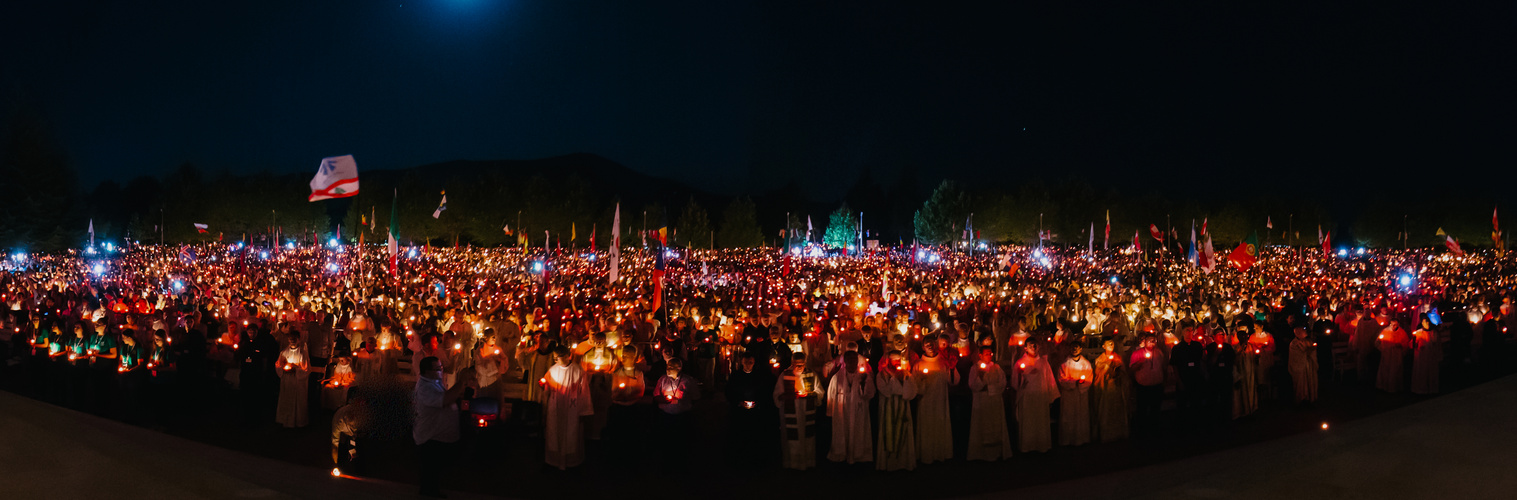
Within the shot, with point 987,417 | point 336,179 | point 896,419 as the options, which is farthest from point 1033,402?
point 336,179

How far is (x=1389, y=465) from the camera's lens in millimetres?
3826

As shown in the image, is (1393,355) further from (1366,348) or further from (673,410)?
(673,410)

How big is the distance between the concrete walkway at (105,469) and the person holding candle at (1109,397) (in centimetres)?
798

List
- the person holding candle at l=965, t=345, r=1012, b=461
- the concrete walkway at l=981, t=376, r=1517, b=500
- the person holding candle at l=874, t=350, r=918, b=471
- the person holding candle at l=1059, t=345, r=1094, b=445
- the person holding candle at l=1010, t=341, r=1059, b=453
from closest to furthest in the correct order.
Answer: the concrete walkway at l=981, t=376, r=1517, b=500, the person holding candle at l=874, t=350, r=918, b=471, the person holding candle at l=965, t=345, r=1012, b=461, the person holding candle at l=1010, t=341, r=1059, b=453, the person holding candle at l=1059, t=345, r=1094, b=445

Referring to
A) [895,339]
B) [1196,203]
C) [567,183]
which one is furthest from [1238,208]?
[895,339]

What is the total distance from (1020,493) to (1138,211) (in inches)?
3491

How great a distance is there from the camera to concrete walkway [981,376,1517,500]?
3.65 meters

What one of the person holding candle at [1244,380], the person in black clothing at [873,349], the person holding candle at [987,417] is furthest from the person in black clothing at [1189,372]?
the person in black clothing at [873,349]

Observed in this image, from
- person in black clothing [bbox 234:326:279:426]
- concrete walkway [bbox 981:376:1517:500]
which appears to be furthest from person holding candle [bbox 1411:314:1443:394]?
person in black clothing [bbox 234:326:279:426]

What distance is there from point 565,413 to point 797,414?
2.36m

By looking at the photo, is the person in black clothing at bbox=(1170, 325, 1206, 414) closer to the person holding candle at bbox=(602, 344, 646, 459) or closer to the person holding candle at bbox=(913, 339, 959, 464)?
the person holding candle at bbox=(913, 339, 959, 464)

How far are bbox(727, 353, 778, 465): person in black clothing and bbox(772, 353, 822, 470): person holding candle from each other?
0.13m

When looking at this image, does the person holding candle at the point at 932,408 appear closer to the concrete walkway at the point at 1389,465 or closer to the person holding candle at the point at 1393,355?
the concrete walkway at the point at 1389,465

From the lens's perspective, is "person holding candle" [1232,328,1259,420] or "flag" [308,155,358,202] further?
"flag" [308,155,358,202]
